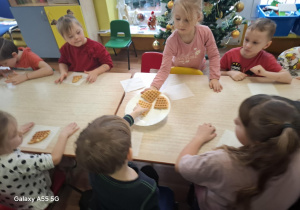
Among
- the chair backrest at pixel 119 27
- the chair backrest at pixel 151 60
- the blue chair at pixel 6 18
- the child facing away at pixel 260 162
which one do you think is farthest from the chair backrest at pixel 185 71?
the blue chair at pixel 6 18

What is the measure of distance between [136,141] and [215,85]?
79 centimetres

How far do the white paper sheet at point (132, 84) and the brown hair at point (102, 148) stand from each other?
0.79m

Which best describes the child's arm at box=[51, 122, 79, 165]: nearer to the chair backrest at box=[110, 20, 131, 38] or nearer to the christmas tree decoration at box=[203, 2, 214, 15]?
the christmas tree decoration at box=[203, 2, 214, 15]

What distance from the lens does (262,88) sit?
1459 mm

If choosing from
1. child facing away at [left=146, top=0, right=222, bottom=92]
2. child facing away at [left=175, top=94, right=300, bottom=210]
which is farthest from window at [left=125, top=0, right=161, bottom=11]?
child facing away at [left=175, top=94, right=300, bottom=210]

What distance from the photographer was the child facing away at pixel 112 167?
0.76 meters

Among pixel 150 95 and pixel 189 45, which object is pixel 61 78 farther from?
pixel 189 45

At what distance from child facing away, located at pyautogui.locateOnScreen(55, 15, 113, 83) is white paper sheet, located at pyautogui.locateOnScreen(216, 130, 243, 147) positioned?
1.21m

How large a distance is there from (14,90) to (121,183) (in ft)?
4.79

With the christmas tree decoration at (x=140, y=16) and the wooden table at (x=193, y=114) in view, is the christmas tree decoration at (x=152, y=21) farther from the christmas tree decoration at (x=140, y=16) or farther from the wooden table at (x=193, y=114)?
the wooden table at (x=193, y=114)

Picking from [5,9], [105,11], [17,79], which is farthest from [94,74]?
[5,9]

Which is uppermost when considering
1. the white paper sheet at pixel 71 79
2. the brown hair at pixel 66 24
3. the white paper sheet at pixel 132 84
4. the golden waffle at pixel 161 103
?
the brown hair at pixel 66 24

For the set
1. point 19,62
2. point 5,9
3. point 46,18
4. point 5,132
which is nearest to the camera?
point 5,132

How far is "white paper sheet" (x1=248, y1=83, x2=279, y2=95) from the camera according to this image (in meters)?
1.42
